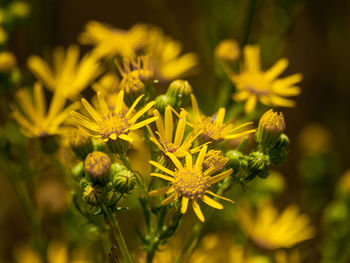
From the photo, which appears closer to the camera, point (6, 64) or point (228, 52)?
point (6, 64)

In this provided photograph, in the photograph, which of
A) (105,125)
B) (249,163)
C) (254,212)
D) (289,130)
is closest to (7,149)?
(105,125)

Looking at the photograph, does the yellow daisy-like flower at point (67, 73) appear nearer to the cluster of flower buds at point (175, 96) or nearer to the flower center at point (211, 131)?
the cluster of flower buds at point (175, 96)

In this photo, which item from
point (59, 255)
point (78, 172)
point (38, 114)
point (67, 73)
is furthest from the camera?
point (67, 73)

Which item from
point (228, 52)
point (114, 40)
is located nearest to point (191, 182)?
point (228, 52)

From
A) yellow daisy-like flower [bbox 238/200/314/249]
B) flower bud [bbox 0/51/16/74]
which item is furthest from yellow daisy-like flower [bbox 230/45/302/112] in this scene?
flower bud [bbox 0/51/16/74]

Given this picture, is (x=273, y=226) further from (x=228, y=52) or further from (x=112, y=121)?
(x=112, y=121)

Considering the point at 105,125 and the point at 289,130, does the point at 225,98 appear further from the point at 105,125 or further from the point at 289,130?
the point at 289,130

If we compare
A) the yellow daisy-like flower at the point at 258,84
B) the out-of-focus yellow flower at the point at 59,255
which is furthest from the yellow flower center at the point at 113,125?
the out-of-focus yellow flower at the point at 59,255
